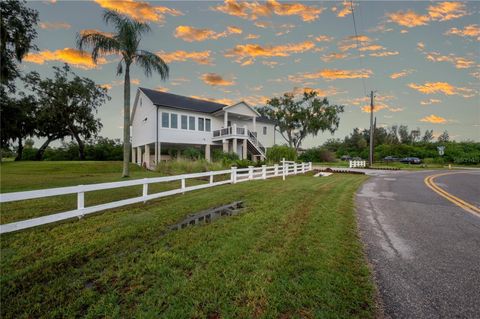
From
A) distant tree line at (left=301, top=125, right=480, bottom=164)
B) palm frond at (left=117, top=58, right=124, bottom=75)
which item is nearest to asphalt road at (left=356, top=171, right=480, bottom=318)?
palm frond at (left=117, top=58, right=124, bottom=75)

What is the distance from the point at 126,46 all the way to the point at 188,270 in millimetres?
15533

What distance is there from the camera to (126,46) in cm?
1406

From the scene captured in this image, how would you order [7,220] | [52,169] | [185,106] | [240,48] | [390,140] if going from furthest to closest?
[390,140] → [185,106] → [52,169] → [240,48] → [7,220]

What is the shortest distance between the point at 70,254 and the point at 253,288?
3.09 metres

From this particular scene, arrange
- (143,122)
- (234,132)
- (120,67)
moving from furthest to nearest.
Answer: (143,122) < (234,132) < (120,67)

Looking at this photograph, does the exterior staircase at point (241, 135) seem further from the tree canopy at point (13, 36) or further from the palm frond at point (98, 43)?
the tree canopy at point (13, 36)

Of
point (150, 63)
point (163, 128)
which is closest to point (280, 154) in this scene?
point (163, 128)

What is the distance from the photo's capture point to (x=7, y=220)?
545cm

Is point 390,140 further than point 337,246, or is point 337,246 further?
point 390,140

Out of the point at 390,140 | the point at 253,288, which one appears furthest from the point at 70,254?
the point at 390,140

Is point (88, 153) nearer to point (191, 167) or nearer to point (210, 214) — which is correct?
point (191, 167)

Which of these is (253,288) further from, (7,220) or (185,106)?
(185,106)

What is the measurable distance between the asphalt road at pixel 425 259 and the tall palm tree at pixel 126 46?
580 inches

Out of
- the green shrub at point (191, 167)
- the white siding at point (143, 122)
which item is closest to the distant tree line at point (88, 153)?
the white siding at point (143, 122)
